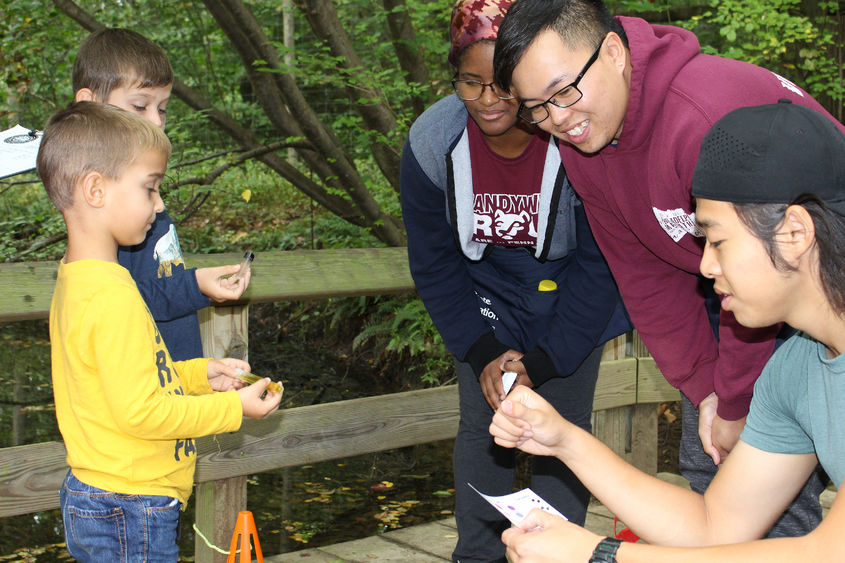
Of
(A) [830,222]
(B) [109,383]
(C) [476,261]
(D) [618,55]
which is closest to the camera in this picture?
(A) [830,222]

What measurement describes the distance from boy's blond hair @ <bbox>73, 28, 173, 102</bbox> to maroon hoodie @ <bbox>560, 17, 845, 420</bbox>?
1232 millimetres

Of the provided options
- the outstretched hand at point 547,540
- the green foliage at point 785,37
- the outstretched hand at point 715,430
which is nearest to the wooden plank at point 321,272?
the outstretched hand at point 715,430

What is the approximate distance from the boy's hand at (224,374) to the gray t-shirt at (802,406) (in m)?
1.33

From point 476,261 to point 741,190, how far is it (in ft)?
4.38

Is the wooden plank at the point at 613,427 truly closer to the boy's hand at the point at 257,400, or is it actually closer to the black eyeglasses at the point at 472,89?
the black eyeglasses at the point at 472,89

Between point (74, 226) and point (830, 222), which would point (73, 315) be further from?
point (830, 222)

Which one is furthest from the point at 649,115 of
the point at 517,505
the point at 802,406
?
the point at 517,505

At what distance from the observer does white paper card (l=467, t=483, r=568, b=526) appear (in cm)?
179

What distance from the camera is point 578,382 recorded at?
9.39 ft

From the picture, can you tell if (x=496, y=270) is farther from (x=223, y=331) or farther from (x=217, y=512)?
(x=217, y=512)

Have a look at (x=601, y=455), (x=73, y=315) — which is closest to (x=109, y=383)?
(x=73, y=315)

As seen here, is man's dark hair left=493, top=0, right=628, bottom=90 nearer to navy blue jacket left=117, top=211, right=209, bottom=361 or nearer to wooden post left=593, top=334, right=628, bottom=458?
navy blue jacket left=117, top=211, right=209, bottom=361

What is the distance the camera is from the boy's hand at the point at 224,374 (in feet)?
7.71

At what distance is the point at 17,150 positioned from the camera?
2342 millimetres
